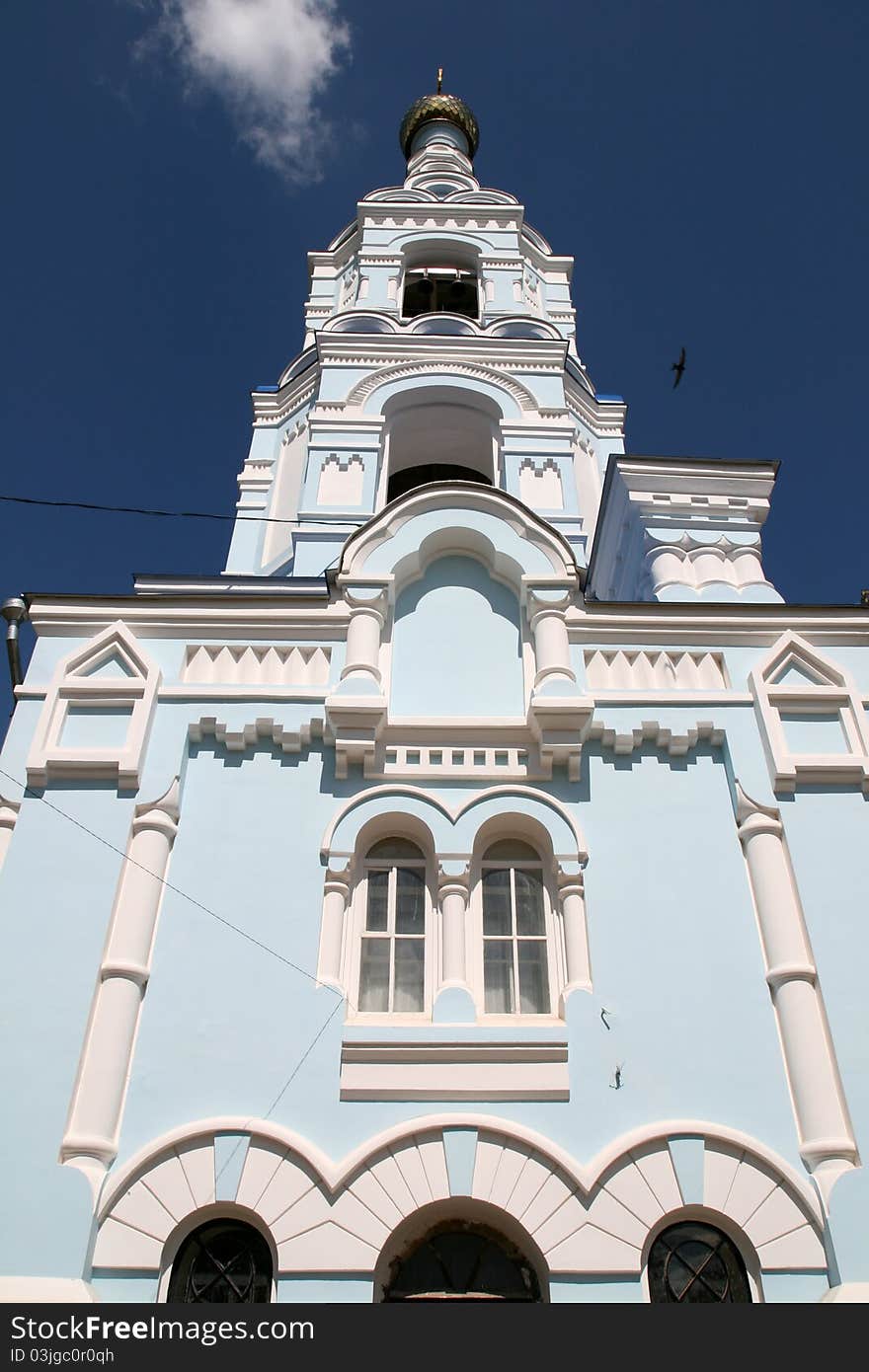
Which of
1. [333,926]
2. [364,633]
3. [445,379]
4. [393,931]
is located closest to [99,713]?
[364,633]

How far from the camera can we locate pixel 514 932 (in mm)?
8898

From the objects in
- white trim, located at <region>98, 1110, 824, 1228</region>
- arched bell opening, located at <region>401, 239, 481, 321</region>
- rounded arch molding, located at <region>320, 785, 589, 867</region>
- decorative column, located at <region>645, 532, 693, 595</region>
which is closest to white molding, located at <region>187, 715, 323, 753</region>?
rounded arch molding, located at <region>320, 785, 589, 867</region>

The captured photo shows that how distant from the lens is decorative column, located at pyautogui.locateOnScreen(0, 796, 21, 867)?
29.0ft

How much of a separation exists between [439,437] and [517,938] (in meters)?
8.60

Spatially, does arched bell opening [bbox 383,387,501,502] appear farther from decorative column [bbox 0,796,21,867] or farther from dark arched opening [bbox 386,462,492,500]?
decorative column [bbox 0,796,21,867]

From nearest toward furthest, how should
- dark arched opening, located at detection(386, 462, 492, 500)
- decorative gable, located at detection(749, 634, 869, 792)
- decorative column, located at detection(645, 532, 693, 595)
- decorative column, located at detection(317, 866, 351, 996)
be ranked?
decorative column, located at detection(317, 866, 351, 996), decorative gable, located at detection(749, 634, 869, 792), decorative column, located at detection(645, 532, 693, 595), dark arched opening, located at detection(386, 462, 492, 500)

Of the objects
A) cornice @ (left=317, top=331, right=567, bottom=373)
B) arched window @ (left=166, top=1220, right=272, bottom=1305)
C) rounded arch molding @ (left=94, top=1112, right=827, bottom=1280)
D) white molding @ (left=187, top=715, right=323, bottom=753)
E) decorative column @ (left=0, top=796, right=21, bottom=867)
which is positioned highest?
cornice @ (left=317, top=331, right=567, bottom=373)

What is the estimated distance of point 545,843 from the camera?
9125 mm

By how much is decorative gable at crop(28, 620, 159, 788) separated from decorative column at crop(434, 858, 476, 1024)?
2.60 meters

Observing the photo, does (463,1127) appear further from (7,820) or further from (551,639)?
(551,639)

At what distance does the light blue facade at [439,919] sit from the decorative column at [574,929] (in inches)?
0.8

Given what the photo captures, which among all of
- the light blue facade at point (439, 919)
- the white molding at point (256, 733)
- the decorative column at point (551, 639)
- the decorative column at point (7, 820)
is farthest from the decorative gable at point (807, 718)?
the decorative column at point (7, 820)

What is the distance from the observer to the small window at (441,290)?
18.2m

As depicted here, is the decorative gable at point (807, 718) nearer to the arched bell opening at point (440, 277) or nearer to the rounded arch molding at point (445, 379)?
the rounded arch molding at point (445, 379)
